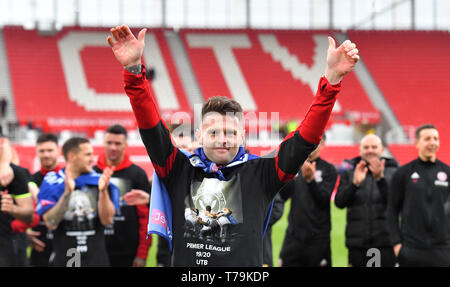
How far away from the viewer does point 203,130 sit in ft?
8.55

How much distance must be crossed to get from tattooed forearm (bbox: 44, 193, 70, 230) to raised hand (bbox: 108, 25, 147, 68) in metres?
2.35

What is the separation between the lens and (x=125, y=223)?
5.34m

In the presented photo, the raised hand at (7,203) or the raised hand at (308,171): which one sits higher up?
the raised hand at (308,171)

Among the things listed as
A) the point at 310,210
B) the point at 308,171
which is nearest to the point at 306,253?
the point at 310,210

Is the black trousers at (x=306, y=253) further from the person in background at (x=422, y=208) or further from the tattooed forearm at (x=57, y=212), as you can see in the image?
the tattooed forearm at (x=57, y=212)

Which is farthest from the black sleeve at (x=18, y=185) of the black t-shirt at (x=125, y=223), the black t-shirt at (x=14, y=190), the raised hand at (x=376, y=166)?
the raised hand at (x=376, y=166)

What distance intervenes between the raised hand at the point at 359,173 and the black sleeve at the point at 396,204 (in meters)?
0.33

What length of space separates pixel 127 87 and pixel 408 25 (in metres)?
40.3

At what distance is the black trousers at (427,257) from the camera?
5113 millimetres

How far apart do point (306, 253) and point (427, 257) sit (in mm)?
1506

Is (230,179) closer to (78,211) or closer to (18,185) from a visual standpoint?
(78,211)

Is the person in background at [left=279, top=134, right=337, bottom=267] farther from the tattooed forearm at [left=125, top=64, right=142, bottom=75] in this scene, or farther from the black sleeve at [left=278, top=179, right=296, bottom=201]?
the tattooed forearm at [left=125, top=64, right=142, bottom=75]
